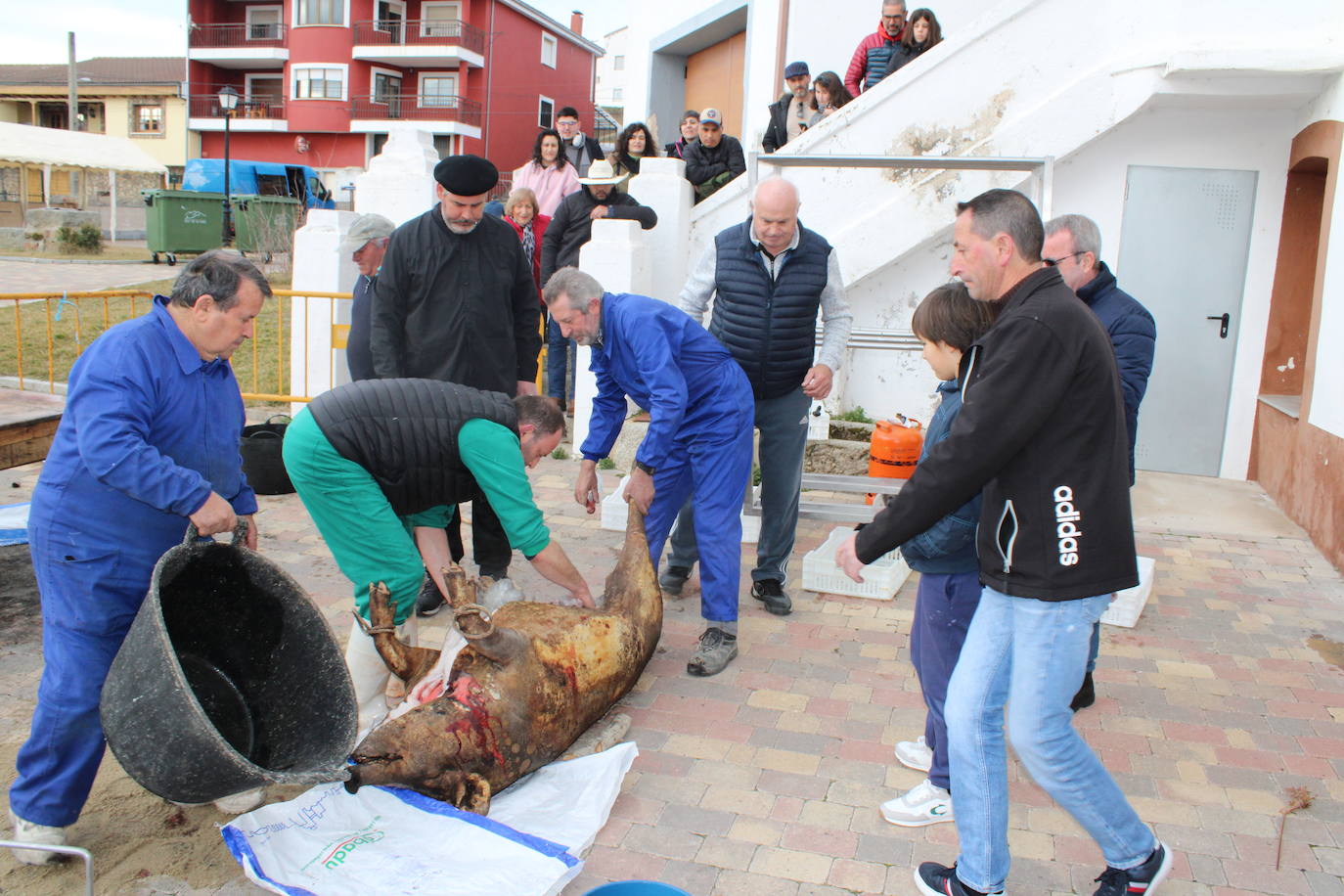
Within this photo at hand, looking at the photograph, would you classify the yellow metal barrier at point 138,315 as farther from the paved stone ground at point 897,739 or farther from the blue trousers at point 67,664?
the blue trousers at point 67,664

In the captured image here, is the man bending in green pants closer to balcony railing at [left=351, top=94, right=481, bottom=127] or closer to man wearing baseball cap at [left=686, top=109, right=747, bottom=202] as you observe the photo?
man wearing baseball cap at [left=686, top=109, right=747, bottom=202]

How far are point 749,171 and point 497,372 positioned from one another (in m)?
2.54

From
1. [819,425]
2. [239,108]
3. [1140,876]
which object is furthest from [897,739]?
[239,108]

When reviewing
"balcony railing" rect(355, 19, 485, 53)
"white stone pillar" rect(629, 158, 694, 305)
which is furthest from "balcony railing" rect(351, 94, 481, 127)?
"white stone pillar" rect(629, 158, 694, 305)

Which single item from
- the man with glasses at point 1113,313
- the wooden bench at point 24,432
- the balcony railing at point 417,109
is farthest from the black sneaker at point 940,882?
the balcony railing at point 417,109

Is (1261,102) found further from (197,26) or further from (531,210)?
(197,26)

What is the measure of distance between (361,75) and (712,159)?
36.0 m

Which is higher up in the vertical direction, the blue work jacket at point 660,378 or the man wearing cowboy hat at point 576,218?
the man wearing cowboy hat at point 576,218

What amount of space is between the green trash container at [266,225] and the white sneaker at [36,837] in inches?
759

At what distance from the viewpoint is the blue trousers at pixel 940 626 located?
3.08m

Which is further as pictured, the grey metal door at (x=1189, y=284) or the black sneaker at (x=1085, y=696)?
the grey metal door at (x=1189, y=284)

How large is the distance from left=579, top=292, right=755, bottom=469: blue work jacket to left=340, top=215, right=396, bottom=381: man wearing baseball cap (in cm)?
140

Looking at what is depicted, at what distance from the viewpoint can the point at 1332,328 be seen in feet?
21.3

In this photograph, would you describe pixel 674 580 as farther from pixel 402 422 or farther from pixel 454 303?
pixel 402 422
